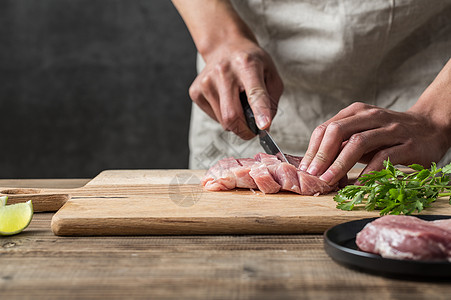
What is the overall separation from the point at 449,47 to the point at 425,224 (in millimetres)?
1911

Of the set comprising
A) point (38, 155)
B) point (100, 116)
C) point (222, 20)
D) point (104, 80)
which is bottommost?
point (38, 155)

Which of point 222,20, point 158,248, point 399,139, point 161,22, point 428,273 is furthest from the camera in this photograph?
point 161,22

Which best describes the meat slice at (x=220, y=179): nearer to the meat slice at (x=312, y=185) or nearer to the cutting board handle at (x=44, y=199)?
the meat slice at (x=312, y=185)

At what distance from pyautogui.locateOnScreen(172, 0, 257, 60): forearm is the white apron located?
0.92 feet

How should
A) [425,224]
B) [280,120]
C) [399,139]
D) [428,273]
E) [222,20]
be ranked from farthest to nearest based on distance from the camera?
[280,120]
[222,20]
[399,139]
[425,224]
[428,273]

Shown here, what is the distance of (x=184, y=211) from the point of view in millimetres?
1760

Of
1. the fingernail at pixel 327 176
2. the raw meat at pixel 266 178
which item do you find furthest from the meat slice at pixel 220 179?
the fingernail at pixel 327 176

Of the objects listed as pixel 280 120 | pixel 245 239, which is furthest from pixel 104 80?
pixel 245 239

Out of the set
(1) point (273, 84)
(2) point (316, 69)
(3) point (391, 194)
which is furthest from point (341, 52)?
(3) point (391, 194)

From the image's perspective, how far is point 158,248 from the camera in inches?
59.6

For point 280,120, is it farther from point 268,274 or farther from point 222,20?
point 268,274

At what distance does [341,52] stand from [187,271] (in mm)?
2030

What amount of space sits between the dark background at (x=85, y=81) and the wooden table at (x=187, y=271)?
3.97 meters

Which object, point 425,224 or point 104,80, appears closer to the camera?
point 425,224
